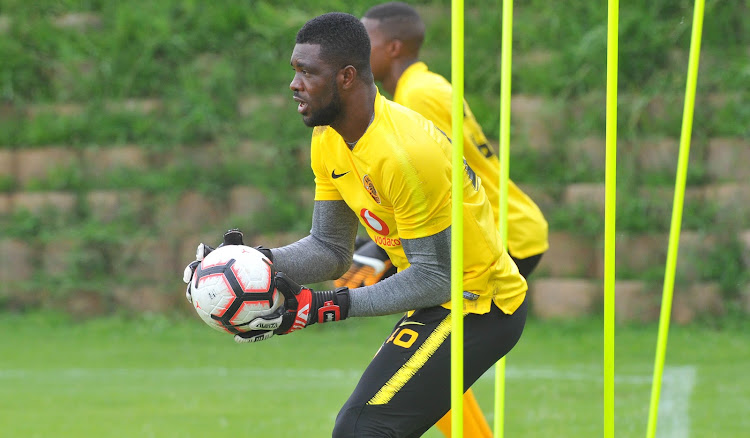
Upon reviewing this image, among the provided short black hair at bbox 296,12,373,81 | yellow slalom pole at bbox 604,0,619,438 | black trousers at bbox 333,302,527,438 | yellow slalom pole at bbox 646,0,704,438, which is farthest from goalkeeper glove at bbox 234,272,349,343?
yellow slalom pole at bbox 646,0,704,438

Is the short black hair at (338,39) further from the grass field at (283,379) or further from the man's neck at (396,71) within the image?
the grass field at (283,379)

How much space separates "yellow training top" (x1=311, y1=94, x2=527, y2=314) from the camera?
3068 mm

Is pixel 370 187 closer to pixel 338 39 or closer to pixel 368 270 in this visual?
pixel 338 39

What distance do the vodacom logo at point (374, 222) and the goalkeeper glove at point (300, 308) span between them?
1.09 feet

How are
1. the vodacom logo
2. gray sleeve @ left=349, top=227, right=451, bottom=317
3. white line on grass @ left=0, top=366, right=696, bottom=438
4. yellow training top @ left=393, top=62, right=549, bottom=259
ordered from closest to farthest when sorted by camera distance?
gray sleeve @ left=349, top=227, right=451, bottom=317 → the vodacom logo → yellow training top @ left=393, top=62, right=549, bottom=259 → white line on grass @ left=0, top=366, right=696, bottom=438

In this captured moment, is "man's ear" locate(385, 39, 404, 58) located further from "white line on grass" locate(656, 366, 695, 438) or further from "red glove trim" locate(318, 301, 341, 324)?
"white line on grass" locate(656, 366, 695, 438)

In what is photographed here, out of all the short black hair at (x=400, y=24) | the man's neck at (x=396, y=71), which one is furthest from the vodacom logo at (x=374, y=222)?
the short black hair at (x=400, y=24)

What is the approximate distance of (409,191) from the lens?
10.0ft

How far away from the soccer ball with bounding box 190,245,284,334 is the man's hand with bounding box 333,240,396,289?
153 centimetres

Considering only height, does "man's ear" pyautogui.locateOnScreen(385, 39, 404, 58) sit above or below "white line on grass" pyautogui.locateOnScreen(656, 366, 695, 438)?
above

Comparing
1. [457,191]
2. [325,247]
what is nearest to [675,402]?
[325,247]

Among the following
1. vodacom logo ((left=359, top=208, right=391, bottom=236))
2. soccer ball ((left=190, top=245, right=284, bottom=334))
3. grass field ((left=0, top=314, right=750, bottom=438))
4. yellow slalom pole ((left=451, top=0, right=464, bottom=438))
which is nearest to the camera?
yellow slalom pole ((left=451, top=0, right=464, bottom=438))

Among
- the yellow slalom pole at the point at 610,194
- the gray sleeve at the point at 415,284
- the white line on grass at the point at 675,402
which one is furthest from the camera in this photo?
the white line on grass at the point at 675,402

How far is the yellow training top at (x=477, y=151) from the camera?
15.2ft
